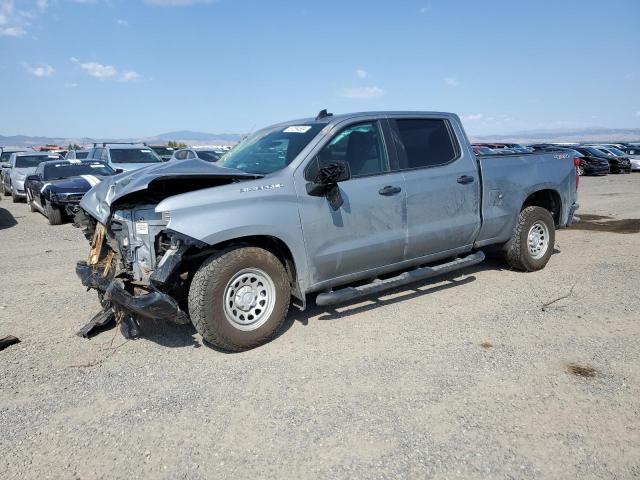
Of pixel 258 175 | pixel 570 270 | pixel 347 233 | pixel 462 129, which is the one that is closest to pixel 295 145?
pixel 258 175

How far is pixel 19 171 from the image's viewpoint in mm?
18344

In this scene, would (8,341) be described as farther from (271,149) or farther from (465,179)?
(465,179)

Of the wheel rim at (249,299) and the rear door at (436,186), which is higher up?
the rear door at (436,186)

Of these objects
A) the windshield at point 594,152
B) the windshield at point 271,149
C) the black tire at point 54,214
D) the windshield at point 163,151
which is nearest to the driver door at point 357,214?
the windshield at point 271,149

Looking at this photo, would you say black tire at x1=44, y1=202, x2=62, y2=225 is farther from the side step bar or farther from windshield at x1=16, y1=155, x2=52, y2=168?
the side step bar

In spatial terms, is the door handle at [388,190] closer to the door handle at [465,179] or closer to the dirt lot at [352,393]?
the door handle at [465,179]

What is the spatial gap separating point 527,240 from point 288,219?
347cm

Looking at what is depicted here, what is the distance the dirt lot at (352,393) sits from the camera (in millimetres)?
2854

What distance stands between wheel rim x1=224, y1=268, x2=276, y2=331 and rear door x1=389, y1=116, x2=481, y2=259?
5.18ft

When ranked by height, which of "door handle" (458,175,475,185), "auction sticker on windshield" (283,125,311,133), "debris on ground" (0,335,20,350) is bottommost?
"debris on ground" (0,335,20,350)

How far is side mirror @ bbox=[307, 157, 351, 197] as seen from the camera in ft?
14.0

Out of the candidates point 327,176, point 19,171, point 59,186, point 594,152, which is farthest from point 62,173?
point 594,152

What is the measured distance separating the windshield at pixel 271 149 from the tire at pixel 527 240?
9.67 ft

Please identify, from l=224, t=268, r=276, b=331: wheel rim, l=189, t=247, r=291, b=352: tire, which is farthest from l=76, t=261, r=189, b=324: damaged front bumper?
l=224, t=268, r=276, b=331: wheel rim
